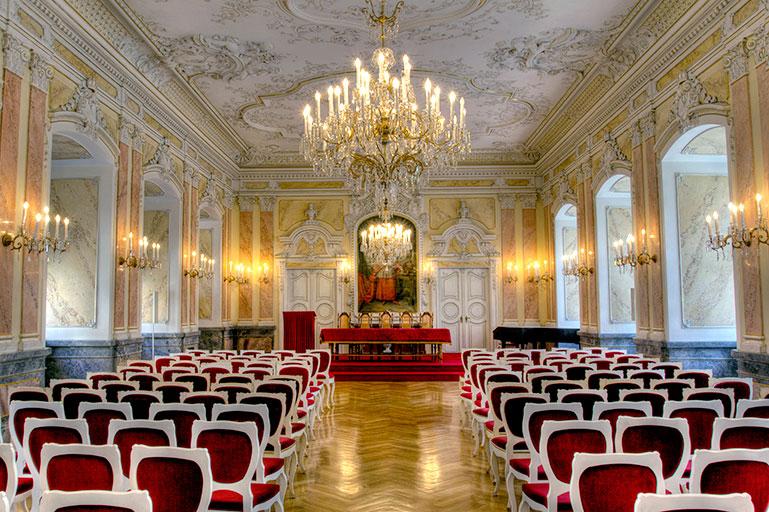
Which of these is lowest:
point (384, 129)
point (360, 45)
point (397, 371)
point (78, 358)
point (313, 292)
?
point (397, 371)

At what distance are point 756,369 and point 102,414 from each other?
21.6 feet

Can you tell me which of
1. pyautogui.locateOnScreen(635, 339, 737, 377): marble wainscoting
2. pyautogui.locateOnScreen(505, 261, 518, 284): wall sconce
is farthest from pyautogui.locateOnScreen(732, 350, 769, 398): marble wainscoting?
pyautogui.locateOnScreen(505, 261, 518, 284): wall sconce

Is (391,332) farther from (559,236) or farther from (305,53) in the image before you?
(305,53)

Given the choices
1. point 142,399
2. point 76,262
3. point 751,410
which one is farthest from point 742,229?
point 76,262

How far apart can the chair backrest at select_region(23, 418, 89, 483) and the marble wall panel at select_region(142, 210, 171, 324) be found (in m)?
8.43

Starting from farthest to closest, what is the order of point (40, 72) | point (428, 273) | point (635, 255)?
point (428, 273) < point (635, 255) < point (40, 72)

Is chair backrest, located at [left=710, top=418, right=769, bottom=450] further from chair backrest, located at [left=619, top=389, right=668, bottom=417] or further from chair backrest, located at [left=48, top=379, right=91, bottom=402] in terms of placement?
chair backrest, located at [left=48, top=379, right=91, bottom=402]

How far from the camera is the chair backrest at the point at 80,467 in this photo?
298 centimetres

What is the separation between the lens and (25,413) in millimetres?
4281

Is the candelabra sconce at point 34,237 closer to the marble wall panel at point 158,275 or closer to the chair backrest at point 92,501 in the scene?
the marble wall panel at point 158,275

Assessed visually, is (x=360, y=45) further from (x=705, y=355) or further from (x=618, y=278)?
(x=705, y=355)

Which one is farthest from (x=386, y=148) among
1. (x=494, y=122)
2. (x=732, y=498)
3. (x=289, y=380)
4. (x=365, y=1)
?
(x=494, y=122)

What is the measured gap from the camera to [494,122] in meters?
13.9

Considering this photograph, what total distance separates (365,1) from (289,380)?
530 centimetres
